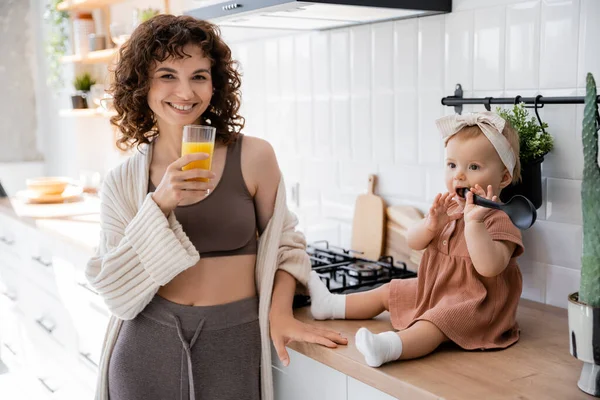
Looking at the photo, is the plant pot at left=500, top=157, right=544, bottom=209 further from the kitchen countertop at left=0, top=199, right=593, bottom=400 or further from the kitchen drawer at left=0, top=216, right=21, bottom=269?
the kitchen drawer at left=0, top=216, right=21, bottom=269

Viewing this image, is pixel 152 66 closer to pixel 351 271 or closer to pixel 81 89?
pixel 351 271

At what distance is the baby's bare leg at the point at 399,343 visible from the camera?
1284mm

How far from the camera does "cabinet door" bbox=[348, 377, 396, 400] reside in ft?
4.47

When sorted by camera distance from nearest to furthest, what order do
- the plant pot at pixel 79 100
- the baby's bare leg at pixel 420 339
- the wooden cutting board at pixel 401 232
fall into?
the baby's bare leg at pixel 420 339 → the wooden cutting board at pixel 401 232 → the plant pot at pixel 79 100

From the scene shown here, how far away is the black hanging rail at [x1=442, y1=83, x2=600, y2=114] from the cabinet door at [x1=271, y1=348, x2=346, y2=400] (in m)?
0.77

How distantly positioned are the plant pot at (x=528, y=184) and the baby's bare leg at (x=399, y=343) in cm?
40

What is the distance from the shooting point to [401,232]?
208 cm

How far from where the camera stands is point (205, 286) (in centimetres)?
164

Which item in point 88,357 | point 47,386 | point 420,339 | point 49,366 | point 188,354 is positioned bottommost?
point 47,386

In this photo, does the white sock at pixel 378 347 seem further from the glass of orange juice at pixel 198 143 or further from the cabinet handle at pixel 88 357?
the cabinet handle at pixel 88 357

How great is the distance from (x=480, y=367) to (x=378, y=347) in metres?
0.20

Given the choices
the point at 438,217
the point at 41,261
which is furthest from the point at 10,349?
the point at 438,217

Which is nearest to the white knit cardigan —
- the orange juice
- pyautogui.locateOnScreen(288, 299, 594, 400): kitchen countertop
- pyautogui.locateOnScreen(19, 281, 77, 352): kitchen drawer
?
the orange juice

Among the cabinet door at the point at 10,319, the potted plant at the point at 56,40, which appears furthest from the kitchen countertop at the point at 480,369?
the potted plant at the point at 56,40
